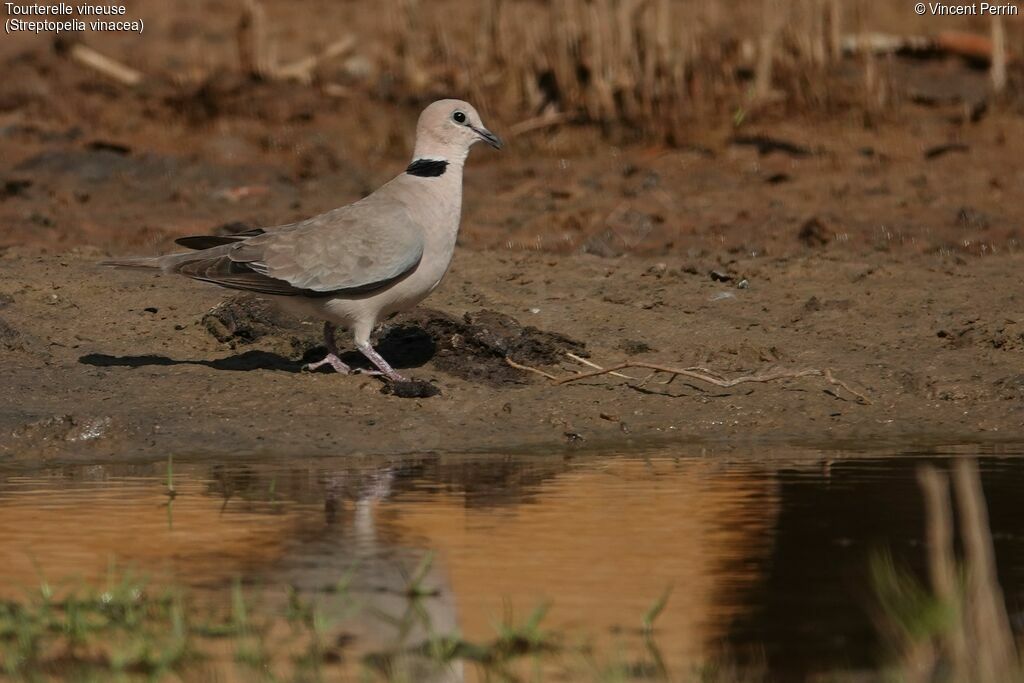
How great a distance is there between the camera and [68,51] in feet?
53.7

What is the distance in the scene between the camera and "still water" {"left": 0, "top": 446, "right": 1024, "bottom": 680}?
4.70 metres

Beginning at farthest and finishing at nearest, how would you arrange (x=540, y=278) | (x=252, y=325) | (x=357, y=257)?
(x=540, y=278) → (x=252, y=325) → (x=357, y=257)

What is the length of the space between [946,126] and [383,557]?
9.51 metres

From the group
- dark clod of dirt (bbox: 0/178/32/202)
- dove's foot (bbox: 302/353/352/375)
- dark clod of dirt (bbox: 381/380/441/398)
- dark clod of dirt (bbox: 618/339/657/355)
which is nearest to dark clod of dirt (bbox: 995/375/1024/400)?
dark clod of dirt (bbox: 618/339/657/355)

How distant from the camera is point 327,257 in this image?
8.55 m

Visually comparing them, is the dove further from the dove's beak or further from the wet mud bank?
the wet mud bank

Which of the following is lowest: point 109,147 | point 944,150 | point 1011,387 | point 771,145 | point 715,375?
point 1011,387

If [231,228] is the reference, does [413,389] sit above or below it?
below

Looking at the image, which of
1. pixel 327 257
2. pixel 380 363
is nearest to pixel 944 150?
pixel 380 363

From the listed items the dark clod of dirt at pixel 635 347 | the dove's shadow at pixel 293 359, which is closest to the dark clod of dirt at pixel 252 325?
the dove's shadow at pixel 293 359

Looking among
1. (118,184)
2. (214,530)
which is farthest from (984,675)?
(118,184)

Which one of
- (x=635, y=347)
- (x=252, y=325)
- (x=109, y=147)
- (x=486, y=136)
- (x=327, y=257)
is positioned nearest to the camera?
(x=327, y=257)

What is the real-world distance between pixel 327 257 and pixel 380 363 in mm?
583

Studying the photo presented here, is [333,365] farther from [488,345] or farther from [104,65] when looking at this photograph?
[104,65]
